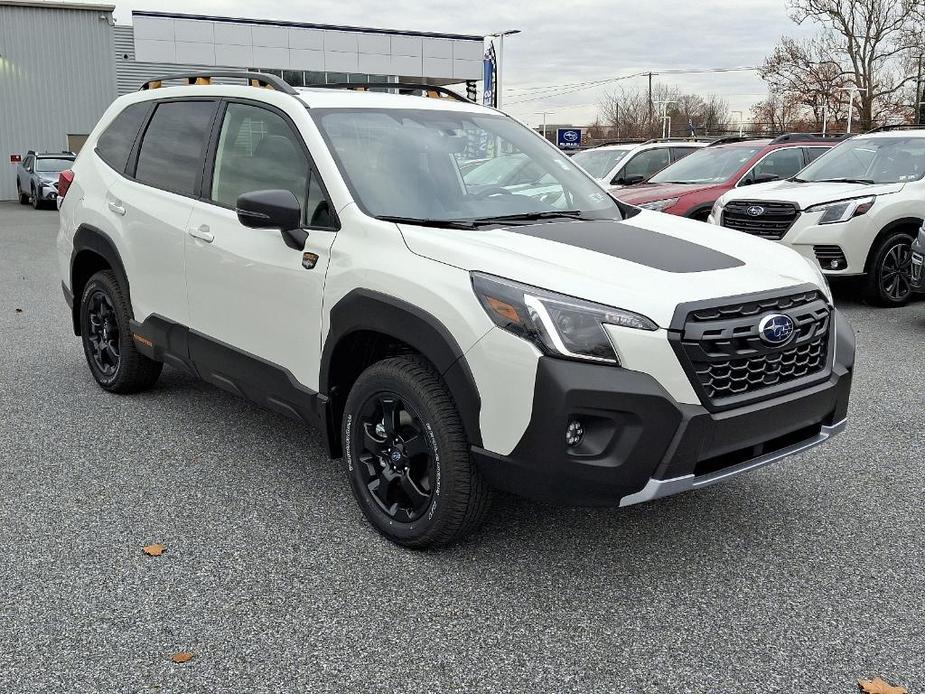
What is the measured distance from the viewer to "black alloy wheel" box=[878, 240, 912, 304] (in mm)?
8875

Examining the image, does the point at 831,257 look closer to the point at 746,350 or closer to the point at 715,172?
the point at 715,172

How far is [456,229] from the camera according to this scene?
3531mm

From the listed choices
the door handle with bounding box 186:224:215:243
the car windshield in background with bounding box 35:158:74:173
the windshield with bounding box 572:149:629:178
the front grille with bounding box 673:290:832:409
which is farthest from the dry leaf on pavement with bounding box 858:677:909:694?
the car windshield in background with bounding box 35:158:74:173

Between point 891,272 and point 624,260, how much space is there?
22.2 feet

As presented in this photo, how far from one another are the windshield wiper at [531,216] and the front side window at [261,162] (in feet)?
2.18

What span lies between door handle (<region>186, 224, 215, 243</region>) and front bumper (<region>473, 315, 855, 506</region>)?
1914 mm

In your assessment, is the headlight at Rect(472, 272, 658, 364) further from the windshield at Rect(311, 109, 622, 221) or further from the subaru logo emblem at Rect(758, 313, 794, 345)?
the windshield at Rect(311, 109, 622, 221)

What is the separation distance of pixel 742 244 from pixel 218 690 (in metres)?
2.62

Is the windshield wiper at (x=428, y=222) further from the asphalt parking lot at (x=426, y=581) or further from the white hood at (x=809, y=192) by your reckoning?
the white hood at (x=809, y=192)

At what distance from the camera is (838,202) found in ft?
29.2

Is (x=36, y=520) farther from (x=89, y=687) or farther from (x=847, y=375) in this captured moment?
(x=847, y=375)

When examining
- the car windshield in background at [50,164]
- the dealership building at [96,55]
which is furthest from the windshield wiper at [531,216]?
the dealership building at [96,55]

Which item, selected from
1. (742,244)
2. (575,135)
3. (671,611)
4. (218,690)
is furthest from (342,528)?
(575,135)

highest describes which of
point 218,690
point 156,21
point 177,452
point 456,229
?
point 156,21
